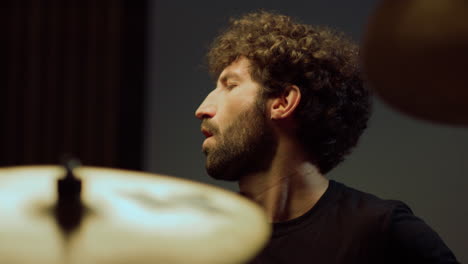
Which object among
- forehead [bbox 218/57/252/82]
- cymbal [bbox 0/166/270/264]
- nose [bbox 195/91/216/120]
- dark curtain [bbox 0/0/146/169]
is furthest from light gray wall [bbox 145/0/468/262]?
cymbal [bbox 0/166/270/264]

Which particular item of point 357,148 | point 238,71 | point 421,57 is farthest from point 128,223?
point 357,148

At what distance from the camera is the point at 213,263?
0.58 metres

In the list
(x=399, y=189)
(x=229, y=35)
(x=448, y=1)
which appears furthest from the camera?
(x=399, y=189)

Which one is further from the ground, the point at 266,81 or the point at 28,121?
the point at 266,81

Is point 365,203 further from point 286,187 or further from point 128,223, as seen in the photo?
point 128,223

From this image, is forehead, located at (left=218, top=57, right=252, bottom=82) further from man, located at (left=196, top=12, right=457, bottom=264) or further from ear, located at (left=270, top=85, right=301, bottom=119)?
ear, located at (left=270, top=85, right=301, bottom=119)

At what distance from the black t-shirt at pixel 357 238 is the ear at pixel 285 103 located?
296 millimetres

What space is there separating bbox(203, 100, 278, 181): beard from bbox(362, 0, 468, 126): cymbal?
100 cm

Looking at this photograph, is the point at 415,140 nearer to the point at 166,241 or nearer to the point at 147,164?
the point at 147,164

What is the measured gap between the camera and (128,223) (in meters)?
0.65

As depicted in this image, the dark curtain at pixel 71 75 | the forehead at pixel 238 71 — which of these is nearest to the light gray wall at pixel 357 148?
the dark curtain at pixel 71 75

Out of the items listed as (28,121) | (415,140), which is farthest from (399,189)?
(28,121)

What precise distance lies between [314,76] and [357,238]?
0.50 meters

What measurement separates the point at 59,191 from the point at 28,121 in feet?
5.61
